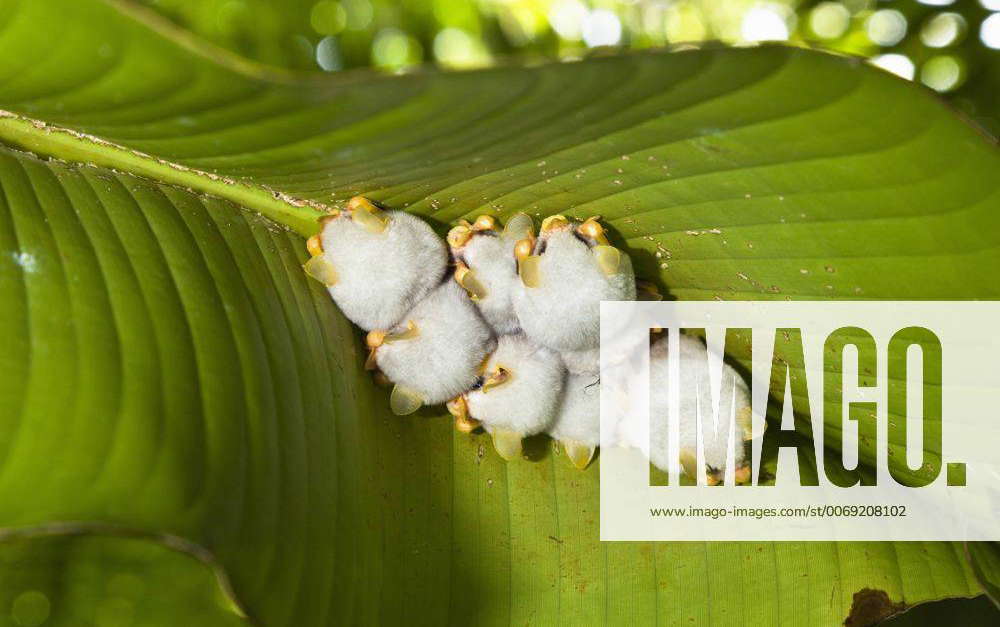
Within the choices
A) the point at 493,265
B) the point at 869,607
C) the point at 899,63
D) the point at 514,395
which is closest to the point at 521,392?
the point at 514,395

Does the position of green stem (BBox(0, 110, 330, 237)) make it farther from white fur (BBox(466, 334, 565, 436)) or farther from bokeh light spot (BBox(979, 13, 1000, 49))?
bokeh light spot (BBox(979, 13, 1000, 49))

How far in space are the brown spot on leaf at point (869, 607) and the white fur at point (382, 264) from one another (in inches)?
21.8

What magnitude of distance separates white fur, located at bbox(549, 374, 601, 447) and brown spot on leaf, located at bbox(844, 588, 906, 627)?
1.07 feet

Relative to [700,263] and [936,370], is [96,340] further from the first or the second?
[936,370]

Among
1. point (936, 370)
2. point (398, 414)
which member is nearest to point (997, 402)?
point (936, 370)

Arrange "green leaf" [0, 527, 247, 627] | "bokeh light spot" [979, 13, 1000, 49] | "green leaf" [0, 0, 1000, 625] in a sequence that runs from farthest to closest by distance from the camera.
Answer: "bokeh light spot" [979, 13, 1000, 49] < "green leaf" [0, 527, 247, 627] < "green leaf" [0, 0, 1000, 625]

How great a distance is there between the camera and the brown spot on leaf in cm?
85

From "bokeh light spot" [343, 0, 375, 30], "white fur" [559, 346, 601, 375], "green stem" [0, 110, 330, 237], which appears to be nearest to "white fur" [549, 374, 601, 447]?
"white fur" [559, 346, 601, 375]

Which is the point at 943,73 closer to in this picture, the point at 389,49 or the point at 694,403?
the point at 694,403

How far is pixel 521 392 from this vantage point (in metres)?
0.78

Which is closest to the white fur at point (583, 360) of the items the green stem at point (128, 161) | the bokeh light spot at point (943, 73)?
the green stem at point (128, 161)

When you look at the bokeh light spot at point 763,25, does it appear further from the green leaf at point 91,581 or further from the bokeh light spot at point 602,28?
the green leaf at point 91,581

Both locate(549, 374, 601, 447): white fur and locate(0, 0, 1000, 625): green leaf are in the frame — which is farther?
locate(549, 374, 601, 447): white fur

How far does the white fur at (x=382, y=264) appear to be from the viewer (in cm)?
76
